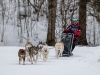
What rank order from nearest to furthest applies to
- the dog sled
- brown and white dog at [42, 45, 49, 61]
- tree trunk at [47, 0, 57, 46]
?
brown and white dog at [42, 45, 49, 61], the dog sled, tree trunk at [47, 0, 57, 46]

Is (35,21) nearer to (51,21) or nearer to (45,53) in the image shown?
(51,21)

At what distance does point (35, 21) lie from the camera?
2931 centimetres

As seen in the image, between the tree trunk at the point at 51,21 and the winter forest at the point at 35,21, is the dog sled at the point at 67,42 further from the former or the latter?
the winter forest at the point at 35,21

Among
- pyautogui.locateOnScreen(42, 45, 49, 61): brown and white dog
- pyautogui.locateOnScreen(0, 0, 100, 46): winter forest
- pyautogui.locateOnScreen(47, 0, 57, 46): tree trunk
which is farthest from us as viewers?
pyautogui.locateOnScreen(0, 0, 100, 46): winter forest

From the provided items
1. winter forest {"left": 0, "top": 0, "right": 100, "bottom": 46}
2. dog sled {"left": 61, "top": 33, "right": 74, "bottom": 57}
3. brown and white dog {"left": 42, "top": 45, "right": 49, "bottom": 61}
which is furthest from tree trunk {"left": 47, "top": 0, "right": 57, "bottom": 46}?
brown and white dog {"left": 42, "top": 45, "right": 49, "bottom": 61}

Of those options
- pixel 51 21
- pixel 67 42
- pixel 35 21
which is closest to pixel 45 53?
pixel 67 42

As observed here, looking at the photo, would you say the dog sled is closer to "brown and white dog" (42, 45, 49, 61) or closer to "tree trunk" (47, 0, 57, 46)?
"brown and white dog" (42, 45, 49, 61)

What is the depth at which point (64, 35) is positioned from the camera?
48.9 feet

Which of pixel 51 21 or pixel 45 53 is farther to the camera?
pixel 51 21

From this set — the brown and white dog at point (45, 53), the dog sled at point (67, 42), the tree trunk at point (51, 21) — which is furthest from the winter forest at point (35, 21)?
the brown and white dog at point (45, 53)

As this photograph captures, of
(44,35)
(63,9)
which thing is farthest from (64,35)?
(44,35)

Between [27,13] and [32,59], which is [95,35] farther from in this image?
[32,59]

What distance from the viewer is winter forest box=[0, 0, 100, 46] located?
24.6m

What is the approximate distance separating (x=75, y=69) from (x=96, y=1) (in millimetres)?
12213
